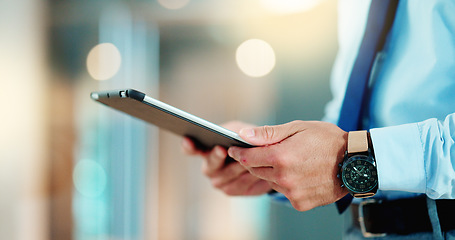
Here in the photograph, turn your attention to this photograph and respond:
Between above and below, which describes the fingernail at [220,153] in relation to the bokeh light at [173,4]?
below

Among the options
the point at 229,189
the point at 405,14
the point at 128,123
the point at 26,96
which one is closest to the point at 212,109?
the point at 128,123

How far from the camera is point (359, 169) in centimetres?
69

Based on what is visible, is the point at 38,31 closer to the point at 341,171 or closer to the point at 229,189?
the point at 229,189

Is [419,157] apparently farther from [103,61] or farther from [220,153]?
[103,61]

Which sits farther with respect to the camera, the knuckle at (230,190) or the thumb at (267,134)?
the knuckle at (230,190)

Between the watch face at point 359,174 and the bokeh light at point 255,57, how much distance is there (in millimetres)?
2240

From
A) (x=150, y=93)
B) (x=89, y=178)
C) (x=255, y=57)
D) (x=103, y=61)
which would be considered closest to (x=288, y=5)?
(x=255, y=57)

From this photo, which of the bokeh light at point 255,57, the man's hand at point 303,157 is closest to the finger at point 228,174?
the man's hand at point 303,157

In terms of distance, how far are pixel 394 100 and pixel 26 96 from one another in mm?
2643

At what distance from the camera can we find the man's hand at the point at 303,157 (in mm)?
709

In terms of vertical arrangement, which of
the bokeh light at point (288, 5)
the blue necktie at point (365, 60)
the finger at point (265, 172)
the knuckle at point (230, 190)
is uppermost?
the bokeh light at point (288, 5)

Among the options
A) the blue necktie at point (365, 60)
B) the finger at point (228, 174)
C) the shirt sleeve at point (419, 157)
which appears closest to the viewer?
the shirt sleeve at point (419, 157)

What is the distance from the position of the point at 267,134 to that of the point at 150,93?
2.57 meters

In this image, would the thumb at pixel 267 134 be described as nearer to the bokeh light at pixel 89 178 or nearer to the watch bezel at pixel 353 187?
the watch bezel at pixel 353 187
